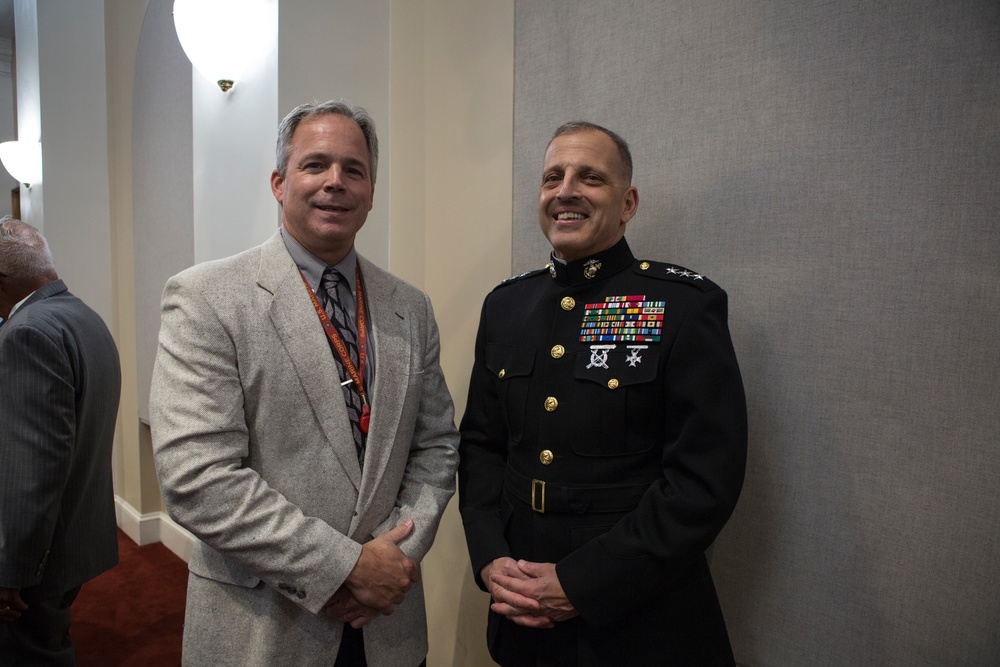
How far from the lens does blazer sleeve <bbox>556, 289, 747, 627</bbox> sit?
1245mm

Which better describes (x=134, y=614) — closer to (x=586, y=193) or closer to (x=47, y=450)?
(x=47, y=450)

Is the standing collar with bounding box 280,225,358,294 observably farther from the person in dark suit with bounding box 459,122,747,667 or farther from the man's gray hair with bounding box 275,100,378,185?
the person in dark suit with bounding box 459,122,747,667

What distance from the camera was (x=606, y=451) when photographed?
4.50ft

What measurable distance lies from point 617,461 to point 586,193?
2.02 feet

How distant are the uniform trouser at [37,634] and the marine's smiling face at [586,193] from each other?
6.48 ft

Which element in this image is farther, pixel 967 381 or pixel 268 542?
pixel 967 381

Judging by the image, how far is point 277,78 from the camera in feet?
7.02

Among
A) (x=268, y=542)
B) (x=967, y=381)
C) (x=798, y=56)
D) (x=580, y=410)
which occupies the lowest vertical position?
(x=268, y=542)

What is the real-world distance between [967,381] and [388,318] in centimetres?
130

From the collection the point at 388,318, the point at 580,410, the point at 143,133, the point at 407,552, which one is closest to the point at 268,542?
the point at 407,552

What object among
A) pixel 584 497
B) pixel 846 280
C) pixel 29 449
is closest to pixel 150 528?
pixel 29 449

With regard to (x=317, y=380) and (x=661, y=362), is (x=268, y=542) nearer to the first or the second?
(x=317, y=380)

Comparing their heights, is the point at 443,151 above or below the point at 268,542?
above

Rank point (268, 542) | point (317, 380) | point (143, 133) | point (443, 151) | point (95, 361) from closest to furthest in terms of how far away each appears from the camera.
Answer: point (268, 542)
point (317, 380)
point (95, 361)
point (443, 151)
point (143, 133)
